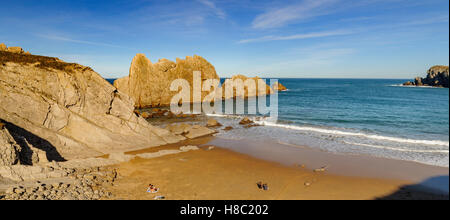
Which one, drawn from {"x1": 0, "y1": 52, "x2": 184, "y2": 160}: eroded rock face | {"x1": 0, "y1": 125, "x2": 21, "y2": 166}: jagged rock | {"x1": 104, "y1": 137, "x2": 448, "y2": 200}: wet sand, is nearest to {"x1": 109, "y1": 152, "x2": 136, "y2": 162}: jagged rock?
{"x1": 104, "y1": 137, "x2": 448, "y2": 200}: wet sand

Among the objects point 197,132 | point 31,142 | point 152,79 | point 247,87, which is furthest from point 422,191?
point 247,87

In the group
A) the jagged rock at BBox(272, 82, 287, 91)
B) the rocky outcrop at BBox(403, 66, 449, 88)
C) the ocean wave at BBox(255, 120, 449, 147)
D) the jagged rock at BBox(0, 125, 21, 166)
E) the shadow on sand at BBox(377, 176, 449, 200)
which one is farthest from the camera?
the rocky outcrop at BBox(403, 66, 449, 88)

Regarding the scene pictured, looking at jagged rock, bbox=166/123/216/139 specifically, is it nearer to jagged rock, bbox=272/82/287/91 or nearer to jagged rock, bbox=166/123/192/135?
jagged rock, bbox=166/123/192/135

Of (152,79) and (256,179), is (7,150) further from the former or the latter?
(152,79)

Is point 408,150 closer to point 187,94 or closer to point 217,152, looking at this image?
point 217,152

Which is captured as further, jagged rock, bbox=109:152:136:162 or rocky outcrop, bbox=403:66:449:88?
rocky outcrop, bbox=403:66:449:88

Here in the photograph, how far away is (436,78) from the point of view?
112 m

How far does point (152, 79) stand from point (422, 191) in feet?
161

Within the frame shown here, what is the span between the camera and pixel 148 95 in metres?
51.5

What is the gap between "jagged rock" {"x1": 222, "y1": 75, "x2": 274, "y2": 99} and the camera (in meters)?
74.1

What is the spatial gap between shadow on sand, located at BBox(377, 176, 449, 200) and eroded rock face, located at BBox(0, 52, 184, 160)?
58.5 feet
